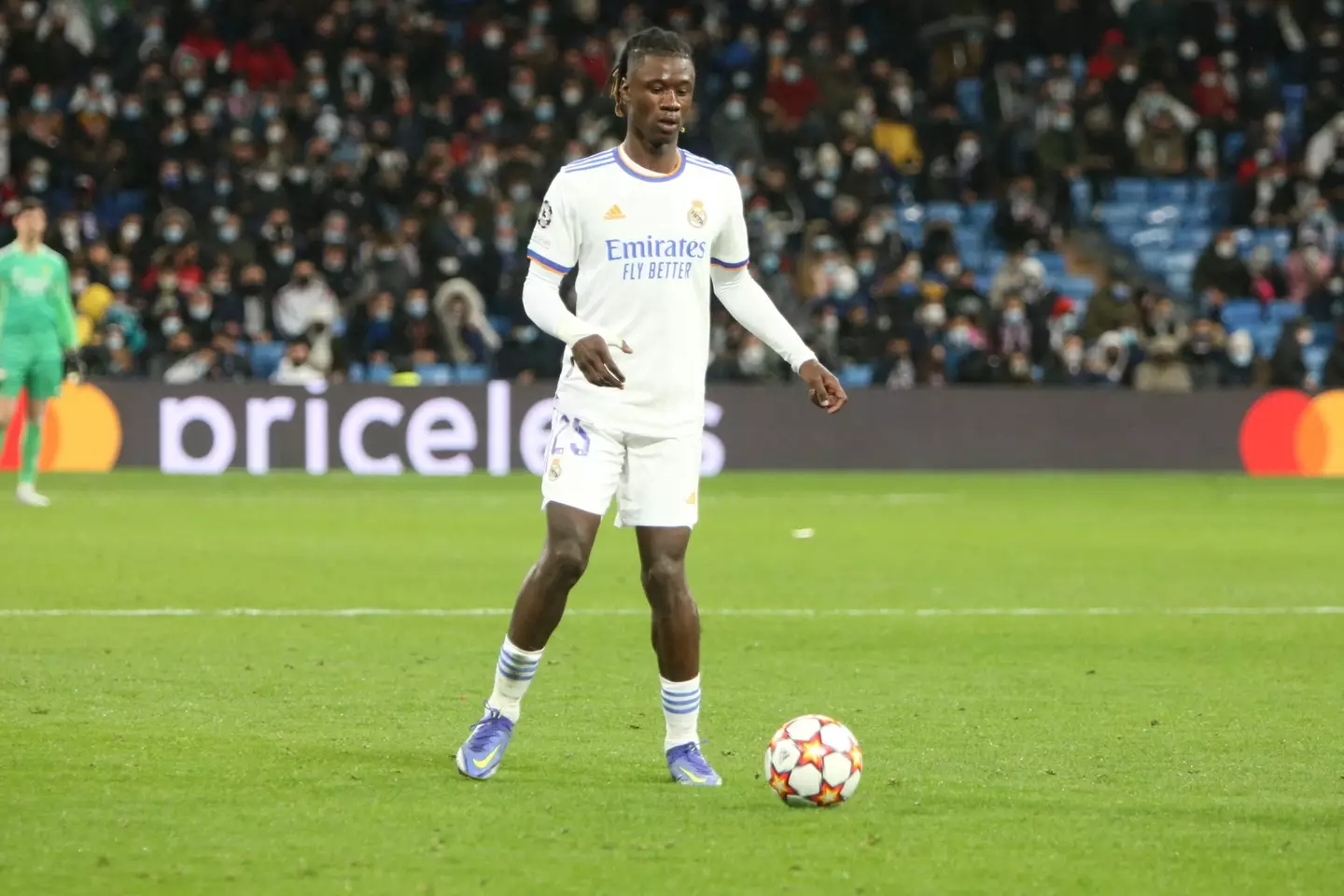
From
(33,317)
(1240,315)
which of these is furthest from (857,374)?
(33,317)

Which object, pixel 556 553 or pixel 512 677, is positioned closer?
pixel 556 553

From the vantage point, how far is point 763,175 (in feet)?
84.0

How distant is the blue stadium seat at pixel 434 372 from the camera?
22.5 m

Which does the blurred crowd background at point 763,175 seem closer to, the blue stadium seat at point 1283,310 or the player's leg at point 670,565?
the blue stadium seat at point 1283,310

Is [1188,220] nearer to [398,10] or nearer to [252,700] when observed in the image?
[398,10]

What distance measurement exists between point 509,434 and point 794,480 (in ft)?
9.60

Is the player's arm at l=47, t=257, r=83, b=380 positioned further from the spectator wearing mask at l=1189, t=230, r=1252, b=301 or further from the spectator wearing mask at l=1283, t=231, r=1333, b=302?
the spectator wearing mask at l=1283, t=231, r=1333, b=302

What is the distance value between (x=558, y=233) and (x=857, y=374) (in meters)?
17.6

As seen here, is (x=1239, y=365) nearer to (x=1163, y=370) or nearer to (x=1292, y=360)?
(x=1292, y=360)

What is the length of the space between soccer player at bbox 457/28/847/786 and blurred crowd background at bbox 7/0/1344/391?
15937 mm

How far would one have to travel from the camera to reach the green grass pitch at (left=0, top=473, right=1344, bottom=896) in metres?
4.83

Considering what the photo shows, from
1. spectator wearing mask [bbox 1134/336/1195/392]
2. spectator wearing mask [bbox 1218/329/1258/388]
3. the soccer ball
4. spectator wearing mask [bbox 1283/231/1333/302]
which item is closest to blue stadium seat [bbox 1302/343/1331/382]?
spectator wearing mask [bbox 1283/231/1333/302]

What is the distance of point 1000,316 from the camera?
939 inches

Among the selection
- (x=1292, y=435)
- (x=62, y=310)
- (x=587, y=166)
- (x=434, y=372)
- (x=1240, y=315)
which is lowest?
(x=1292, y=435)
